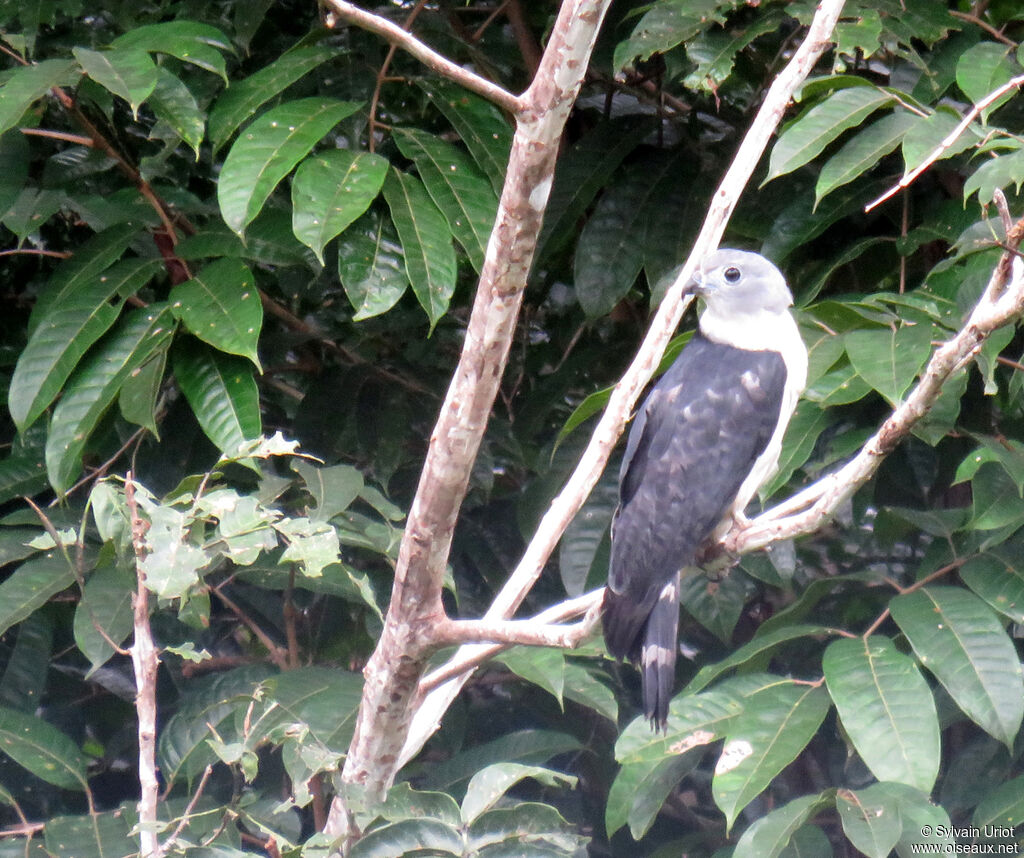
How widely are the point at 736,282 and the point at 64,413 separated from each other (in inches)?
62.0

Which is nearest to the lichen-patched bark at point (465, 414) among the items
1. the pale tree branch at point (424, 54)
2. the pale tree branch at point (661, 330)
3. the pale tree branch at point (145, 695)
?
the pale tree branch at point (424, 54)

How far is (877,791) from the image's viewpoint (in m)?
→ 2.03

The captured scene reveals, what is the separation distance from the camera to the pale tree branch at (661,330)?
74.3 inches

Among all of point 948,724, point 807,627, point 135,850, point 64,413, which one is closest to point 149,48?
point 64,413

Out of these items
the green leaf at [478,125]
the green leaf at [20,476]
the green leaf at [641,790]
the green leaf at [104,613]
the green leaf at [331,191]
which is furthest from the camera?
the green leaf at [20,476]

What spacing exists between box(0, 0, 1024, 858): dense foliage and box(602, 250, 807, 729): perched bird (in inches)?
4.6

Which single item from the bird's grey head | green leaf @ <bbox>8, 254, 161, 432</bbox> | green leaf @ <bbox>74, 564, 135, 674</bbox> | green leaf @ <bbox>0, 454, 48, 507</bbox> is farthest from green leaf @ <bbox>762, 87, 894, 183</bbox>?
green leaf @ <bbox>0, 454, 48, 507</bbox>

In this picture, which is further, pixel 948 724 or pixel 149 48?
pixel 948 724

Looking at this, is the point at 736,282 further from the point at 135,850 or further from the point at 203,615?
the point at 135,850

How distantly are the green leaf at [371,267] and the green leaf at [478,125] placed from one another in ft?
0.82

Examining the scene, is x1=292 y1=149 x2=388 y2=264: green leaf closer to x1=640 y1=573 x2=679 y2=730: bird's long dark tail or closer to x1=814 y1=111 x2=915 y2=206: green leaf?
x1=814 y1=111 x2=915 y2=206: green leaf

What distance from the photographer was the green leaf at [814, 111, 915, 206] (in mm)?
2213

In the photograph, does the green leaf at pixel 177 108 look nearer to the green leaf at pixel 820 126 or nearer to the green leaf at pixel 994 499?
the green leaf at pixel 820 126

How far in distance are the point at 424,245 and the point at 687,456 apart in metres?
0.78
